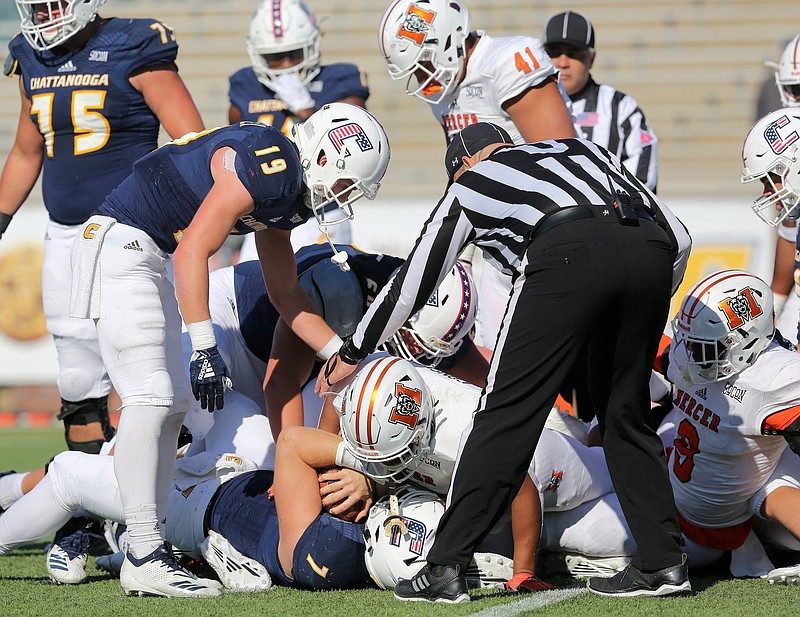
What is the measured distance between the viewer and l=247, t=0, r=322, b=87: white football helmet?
6.56 metres

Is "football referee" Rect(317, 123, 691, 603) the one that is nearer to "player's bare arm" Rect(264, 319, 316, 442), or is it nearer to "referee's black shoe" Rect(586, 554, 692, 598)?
"referee's black shoe" Rect(586, 554, 692, 598)

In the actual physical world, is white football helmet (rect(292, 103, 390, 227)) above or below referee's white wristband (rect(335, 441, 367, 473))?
above

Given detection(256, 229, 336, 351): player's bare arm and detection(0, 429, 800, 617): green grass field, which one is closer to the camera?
detection(0, 429, 800, 617): green grass field

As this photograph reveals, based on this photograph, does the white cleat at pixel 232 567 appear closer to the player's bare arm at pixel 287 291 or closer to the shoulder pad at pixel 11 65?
the player's bare arm at pixel 287 291

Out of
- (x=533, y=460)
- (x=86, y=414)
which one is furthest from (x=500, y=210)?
(x=86, y=414)

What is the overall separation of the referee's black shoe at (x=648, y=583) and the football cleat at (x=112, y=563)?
1697mm

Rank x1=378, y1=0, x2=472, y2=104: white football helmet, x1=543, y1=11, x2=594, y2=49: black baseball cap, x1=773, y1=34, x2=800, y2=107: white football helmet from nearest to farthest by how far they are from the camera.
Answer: x1=378, y1=0, x2=472, y2=104: white football helmet, x1=773, y1=34, x2=800, y2=107: white football helmet, x1=543, y1=11, x2=594, y2=49: black baseball cap

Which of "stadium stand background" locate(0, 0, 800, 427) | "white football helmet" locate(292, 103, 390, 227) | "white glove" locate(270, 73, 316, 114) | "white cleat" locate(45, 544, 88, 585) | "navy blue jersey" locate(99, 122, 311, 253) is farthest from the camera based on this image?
"stadium stand background" locate(0, 0, 800, 427)

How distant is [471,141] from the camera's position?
11.9 ft

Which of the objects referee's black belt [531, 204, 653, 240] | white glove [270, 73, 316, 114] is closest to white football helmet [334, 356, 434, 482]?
referee's black belt [531, 204, 653, 240]

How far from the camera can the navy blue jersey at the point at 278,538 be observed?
3.51 m

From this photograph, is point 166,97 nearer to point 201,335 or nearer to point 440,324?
point 440,324

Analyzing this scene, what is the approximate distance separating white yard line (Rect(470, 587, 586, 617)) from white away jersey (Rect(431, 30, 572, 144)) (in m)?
1.98

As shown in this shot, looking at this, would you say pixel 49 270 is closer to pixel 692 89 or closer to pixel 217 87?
pixel 217 87
